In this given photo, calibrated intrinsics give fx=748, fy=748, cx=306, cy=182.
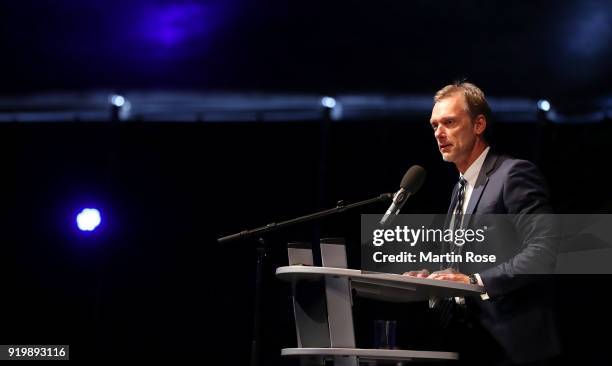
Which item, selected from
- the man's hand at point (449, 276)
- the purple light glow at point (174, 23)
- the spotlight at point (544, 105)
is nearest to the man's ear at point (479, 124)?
the man's hand at point (449, 276)

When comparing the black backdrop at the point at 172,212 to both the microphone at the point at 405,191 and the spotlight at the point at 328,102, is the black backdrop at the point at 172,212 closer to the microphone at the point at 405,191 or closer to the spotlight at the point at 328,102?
the spotlight at the point at 328,102

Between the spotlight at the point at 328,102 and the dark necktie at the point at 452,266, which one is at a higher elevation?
the spotlight at the point at 328,102

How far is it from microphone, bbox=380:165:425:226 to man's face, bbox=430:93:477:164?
22 cm

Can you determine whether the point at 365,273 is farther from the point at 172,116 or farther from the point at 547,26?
the point at 172,116

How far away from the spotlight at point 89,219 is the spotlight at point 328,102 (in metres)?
1.85

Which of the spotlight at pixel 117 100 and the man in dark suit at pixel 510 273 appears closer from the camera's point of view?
the man in dark suit at pixel 510 273

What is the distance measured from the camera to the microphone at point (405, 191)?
96.9 inches

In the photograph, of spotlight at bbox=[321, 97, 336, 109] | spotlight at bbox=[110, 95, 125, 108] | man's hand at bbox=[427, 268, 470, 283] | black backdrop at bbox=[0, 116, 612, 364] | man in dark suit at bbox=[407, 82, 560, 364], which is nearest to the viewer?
man's hand at bbox=[427, 268, 470, 283]

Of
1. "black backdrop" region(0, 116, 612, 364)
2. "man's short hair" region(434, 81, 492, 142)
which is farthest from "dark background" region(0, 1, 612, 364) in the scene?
"man's short hair" region(434, 81, 492, 142)

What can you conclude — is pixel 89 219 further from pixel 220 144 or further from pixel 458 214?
pixel 458 214

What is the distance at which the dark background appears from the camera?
4.93 metres

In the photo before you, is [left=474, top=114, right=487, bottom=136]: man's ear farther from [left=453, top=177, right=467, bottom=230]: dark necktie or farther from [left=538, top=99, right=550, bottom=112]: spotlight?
[left=538, top=99, right=550, bottom=112]: spotlight

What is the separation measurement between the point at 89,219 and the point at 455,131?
11.7 feet

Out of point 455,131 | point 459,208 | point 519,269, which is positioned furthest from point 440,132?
point 519,269
